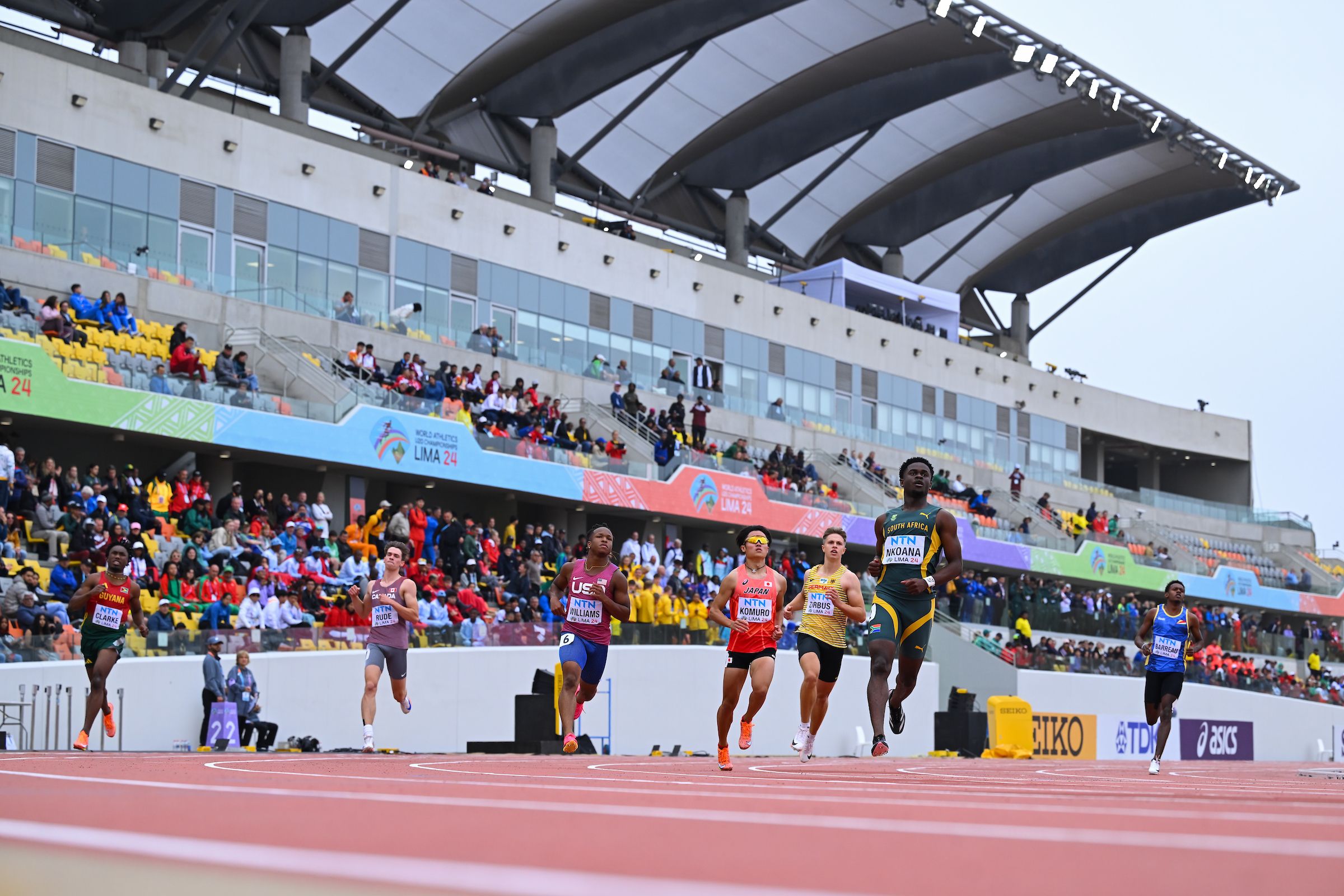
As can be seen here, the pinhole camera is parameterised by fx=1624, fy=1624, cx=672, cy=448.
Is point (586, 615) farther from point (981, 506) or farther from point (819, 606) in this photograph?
point (981, 506)

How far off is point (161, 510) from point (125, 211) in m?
11.3

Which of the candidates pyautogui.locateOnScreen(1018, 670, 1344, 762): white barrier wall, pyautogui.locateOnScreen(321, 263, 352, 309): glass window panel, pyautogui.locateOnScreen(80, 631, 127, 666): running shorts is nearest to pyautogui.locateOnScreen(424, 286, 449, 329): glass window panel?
pyautogui.locateOnScreen(321, 263, 352, 309): glass window panel

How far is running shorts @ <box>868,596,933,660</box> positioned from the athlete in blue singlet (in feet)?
15.2

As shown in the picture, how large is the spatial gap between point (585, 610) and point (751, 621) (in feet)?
6.07

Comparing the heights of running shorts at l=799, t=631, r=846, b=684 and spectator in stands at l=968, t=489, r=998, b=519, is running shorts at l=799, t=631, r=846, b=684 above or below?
below

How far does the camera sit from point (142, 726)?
70.6 ft

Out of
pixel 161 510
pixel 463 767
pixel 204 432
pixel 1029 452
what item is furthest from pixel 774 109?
pixel 463 767

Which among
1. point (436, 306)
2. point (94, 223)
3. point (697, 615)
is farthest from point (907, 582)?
point (436, 306)

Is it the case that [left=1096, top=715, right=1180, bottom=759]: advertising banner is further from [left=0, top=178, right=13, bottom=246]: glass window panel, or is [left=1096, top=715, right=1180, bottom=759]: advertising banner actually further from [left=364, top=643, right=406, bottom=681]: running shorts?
[left=0, top=178, right=13, bottom=246]: glass window panel

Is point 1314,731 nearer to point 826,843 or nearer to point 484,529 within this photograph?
point 484,529

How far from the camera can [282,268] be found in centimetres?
3881

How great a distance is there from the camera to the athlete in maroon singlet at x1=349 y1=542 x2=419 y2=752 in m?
16.8

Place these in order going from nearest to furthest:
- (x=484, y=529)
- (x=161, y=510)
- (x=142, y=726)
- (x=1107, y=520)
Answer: (x=142, y=726)
(x=161, y=510)
(x=484, y=529)
(x=1107, y=520)

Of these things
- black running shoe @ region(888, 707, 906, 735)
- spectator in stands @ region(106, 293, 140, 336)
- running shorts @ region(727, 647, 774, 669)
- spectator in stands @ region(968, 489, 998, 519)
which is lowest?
black running shoe @ region(888, 707, 906, 735)
